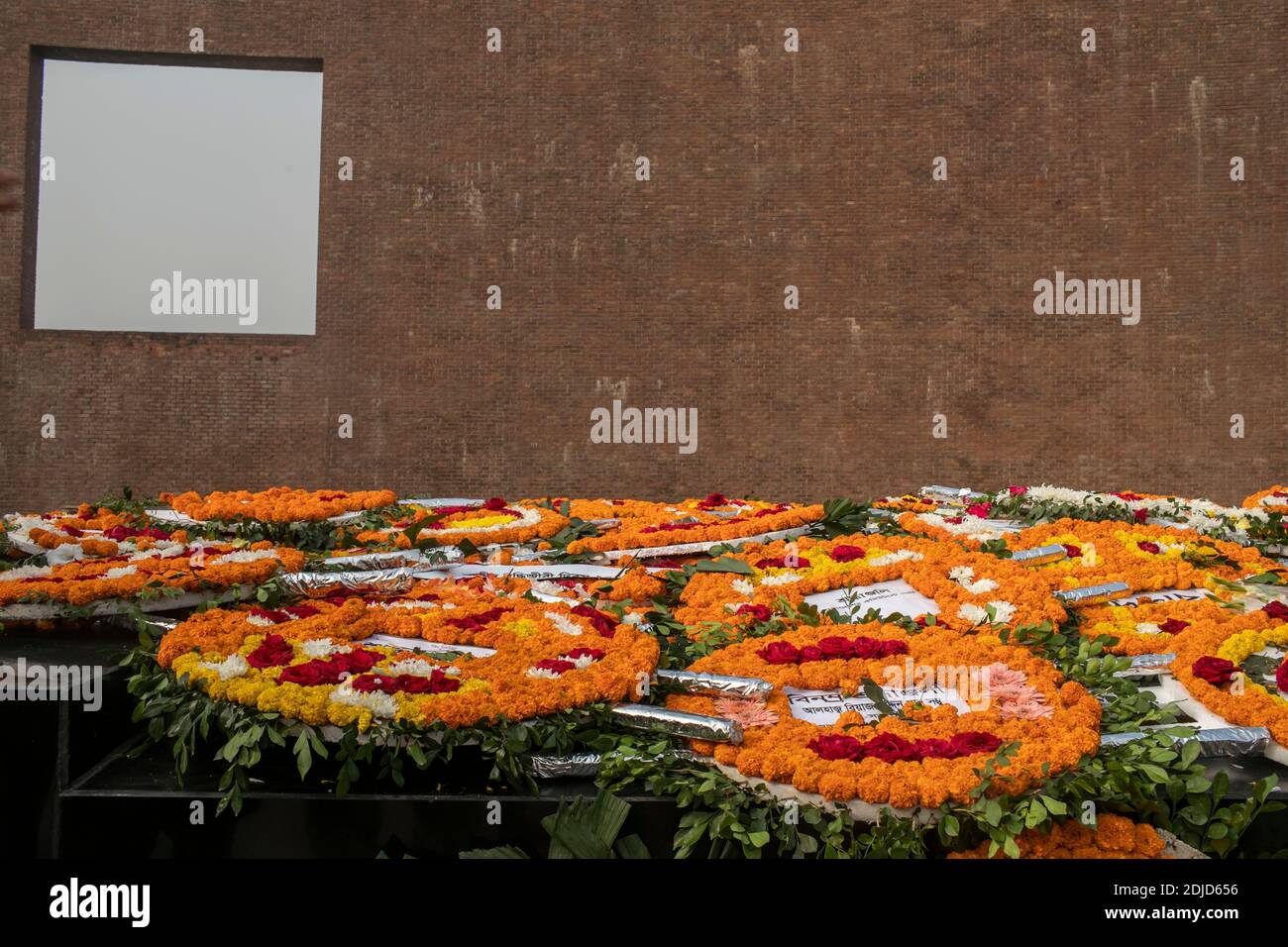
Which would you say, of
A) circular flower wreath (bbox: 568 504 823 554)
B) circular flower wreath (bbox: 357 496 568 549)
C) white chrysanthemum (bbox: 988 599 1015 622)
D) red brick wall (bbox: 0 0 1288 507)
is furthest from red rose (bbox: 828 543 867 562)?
red brick wall (bbox: 0 0 1288 507)

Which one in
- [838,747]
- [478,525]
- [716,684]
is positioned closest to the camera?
[838,747]

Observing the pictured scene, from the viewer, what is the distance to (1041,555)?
5.12 metres

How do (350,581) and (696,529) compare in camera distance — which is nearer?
(350,581)

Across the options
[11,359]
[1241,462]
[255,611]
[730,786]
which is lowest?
[730,786]

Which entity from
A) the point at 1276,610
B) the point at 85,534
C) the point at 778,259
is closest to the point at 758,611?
the point at 1276,610

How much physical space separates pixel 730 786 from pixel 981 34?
13.9 metres

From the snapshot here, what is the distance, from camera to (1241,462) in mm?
13359

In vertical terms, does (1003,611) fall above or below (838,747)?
above

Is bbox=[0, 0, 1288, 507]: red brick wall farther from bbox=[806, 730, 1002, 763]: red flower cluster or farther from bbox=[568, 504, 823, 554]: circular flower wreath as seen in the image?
bbox=[806, 730, 1002, 763]: red flower cluster

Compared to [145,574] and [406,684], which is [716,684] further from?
[145,574]

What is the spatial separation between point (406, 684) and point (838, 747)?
1.32 metres

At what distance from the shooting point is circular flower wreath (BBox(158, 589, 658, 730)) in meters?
2.87

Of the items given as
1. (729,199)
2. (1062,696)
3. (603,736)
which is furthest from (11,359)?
(1062,696)

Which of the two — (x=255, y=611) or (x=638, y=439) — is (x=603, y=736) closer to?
(x=255, y=611)
